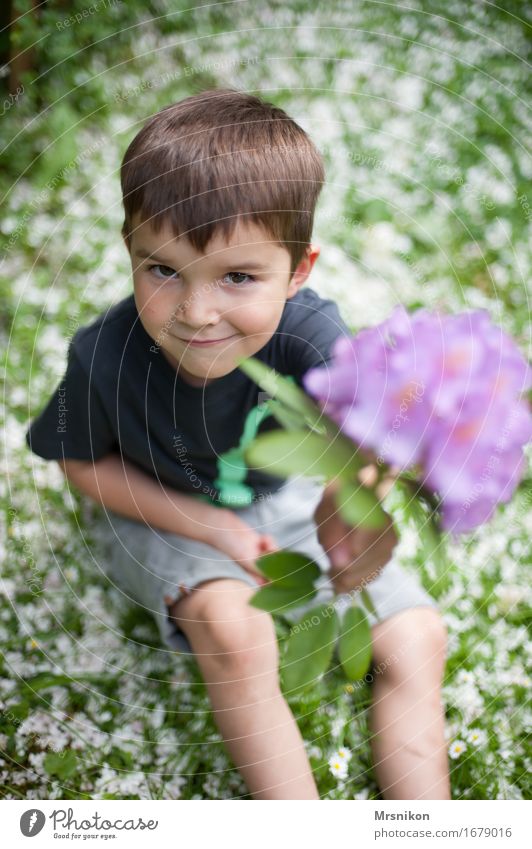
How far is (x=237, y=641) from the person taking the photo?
0.63 metres

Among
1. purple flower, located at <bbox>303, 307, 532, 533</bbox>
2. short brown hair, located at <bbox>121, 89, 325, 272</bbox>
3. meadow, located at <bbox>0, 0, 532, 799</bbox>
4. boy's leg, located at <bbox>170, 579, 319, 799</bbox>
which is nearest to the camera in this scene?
purple flower, located at <bbox>303, 307, 532, 533</bbox>

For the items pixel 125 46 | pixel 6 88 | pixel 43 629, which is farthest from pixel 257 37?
pixel 43 629

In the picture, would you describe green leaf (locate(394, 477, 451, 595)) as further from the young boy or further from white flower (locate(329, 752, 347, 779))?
white flower (locate(329, 752, 347, 779))

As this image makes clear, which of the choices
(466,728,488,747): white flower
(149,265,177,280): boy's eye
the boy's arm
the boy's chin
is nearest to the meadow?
(466,728,488,747): white flower

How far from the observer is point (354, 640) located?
54 cm

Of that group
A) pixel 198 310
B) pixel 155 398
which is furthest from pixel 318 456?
pixel 155 398

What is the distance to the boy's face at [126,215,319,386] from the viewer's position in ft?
1.71

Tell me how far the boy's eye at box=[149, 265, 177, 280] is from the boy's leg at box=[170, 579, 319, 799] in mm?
259

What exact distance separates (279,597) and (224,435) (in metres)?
0.17

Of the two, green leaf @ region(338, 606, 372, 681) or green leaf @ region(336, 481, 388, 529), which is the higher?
green leaf @ region(336, 481, 388, 529)

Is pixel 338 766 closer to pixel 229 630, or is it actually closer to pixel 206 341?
pixel 229 630

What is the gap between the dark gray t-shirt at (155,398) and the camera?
0.63 m

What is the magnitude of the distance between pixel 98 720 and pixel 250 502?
0.74 ft
